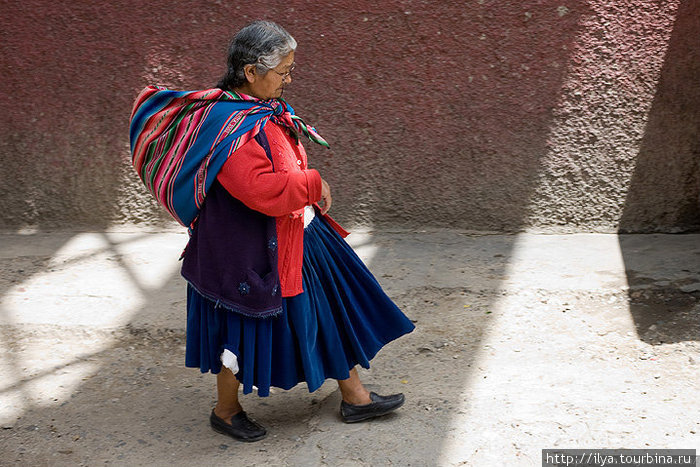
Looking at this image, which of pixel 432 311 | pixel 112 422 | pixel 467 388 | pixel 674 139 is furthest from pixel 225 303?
pixel 674 139

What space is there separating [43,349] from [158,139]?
1.55 metres

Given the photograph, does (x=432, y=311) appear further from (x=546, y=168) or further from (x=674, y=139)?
(x=674, y=139)

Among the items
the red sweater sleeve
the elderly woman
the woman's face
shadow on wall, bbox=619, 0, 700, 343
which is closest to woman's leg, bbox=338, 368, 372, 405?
the elderly woman

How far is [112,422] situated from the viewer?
3.05m

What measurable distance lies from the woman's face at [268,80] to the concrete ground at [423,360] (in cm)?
121

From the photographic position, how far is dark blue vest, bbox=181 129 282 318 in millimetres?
2586

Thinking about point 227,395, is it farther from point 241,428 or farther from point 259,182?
point 259,182

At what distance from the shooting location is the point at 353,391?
9.52 ft

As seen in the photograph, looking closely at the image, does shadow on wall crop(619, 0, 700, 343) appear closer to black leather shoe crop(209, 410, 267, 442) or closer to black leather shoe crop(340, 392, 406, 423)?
black leather shoe crop(340, 392, 406, 423)

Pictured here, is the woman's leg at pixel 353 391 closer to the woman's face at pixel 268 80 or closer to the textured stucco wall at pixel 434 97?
the woman's face at pixel 268 80

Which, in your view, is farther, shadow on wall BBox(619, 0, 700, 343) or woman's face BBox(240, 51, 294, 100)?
shadow on wall BBox(619, 0, 700, 343)

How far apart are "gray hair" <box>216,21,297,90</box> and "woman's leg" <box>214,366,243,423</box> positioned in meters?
1.03

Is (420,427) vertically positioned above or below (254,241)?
below

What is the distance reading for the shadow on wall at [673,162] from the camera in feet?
14.0
